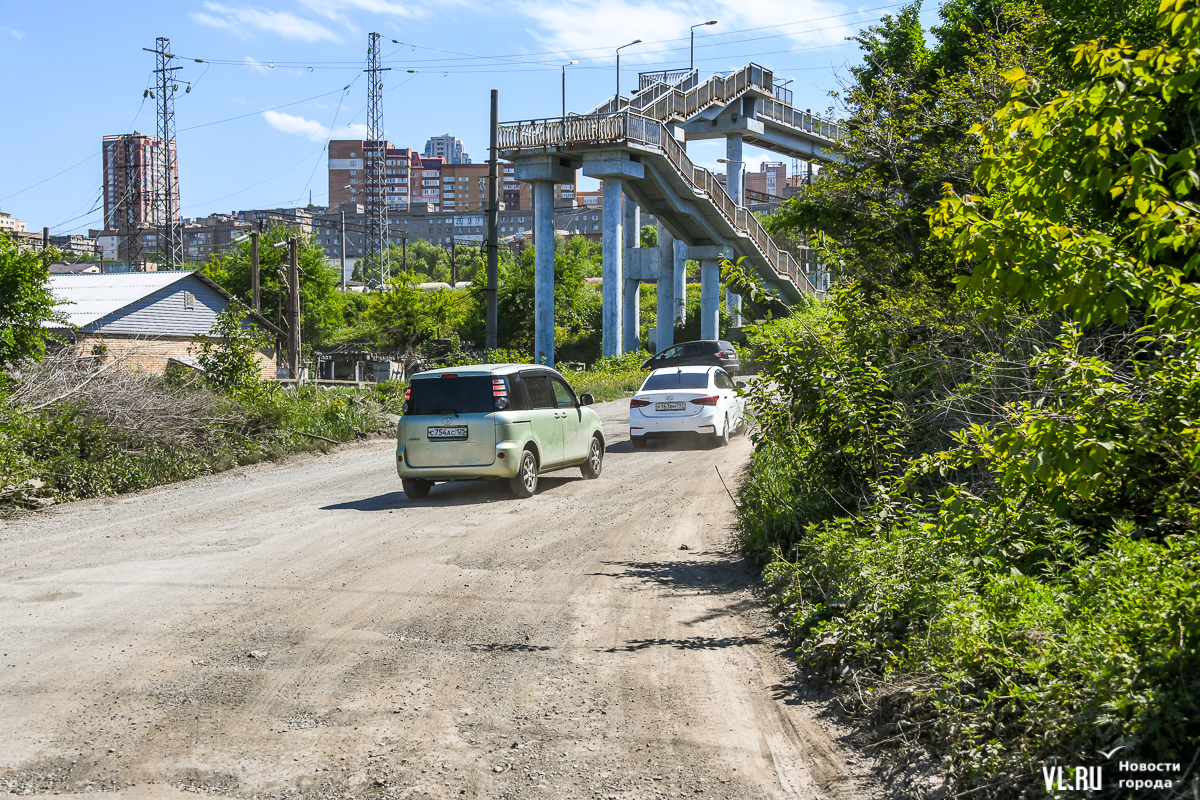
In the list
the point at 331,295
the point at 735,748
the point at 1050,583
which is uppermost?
the point at 331,295

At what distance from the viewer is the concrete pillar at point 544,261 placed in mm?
39625

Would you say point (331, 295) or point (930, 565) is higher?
point (331, 295)

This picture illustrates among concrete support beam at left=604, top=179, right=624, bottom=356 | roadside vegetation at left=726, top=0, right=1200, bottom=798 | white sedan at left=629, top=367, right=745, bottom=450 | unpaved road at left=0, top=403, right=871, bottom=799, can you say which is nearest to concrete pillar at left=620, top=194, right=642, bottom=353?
concrete support beam at left=604, top=179, right=624, bottom=356

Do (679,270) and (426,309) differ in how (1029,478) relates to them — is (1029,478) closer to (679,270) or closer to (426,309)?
(679,270)

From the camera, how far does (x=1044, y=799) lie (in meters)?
3.56

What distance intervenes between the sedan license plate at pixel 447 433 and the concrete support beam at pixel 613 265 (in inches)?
1085

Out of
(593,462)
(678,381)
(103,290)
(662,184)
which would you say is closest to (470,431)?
(593,462)

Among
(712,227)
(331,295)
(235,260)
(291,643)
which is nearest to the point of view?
(291,643)

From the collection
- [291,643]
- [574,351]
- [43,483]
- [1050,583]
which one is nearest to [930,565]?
[1050,583]

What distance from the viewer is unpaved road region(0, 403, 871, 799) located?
425cm

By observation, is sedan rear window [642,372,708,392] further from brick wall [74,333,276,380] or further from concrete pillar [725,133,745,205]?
concrete pillar [725,133,745,205]

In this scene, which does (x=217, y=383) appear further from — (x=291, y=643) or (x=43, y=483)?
(x=291, y=643)

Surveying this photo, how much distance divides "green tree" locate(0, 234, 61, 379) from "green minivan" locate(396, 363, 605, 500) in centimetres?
571

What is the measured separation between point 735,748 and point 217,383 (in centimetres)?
1684
